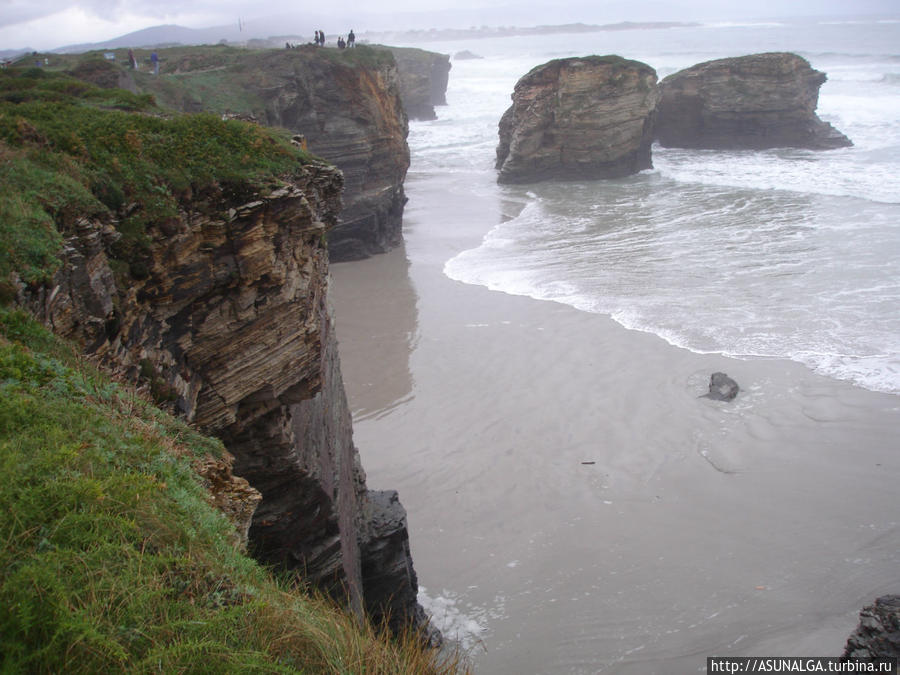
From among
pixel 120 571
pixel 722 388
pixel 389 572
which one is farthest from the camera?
pixel 722 388

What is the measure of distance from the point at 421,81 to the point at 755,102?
32714mm

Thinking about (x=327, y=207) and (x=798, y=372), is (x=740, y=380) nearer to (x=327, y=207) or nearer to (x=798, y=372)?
(x=798, y=372)

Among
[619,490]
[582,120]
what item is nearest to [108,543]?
[619,490]

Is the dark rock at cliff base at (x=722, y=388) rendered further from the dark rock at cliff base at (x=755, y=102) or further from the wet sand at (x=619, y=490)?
the dark rock at cliff base at (x=755, y=102)

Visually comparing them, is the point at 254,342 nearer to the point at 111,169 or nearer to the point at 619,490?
the point at 111,169

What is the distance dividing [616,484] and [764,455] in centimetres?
291

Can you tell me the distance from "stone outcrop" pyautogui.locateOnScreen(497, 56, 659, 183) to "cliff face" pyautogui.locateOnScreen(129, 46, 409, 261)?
12728mm

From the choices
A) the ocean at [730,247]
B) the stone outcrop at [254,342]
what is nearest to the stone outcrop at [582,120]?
the ocean at [730,247]

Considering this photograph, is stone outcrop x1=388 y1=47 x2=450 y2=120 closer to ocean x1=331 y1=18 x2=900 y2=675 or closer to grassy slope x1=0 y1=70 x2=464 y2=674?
ocean x1=331 y1=18 x2=900 y2=675

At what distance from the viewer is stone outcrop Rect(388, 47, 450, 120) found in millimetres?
62188

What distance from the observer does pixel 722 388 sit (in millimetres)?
13922

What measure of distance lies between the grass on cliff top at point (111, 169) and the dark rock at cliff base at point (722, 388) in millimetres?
9707

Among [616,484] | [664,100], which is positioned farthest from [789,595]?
[664,100]

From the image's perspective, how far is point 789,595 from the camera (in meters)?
9.22
